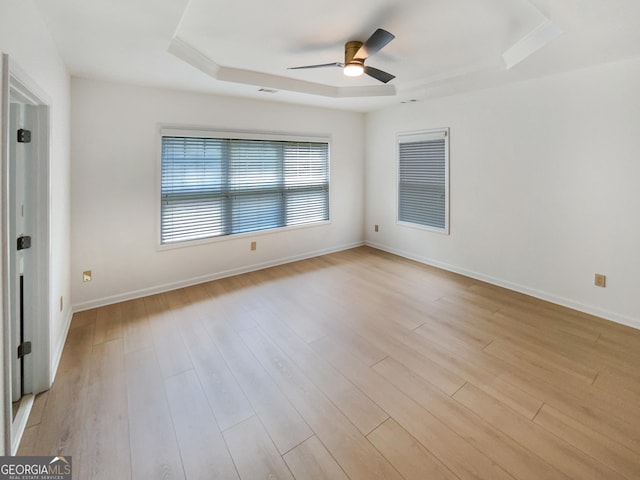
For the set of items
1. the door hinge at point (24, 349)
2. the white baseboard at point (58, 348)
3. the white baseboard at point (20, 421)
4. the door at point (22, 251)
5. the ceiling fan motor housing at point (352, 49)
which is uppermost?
the ceiling fan motor housing at point (352, 49)

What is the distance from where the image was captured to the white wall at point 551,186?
9.33 ft

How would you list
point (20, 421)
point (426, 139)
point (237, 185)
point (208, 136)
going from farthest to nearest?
point (426, 139) → point (237, 185) → point (208, 136) → point (20, 421)

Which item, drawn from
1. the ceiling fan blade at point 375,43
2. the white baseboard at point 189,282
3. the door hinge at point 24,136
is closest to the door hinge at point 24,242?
the door hinge at point 24,136

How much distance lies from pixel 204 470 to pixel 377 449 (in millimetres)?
869

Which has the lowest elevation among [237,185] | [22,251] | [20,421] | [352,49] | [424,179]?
[20,421]

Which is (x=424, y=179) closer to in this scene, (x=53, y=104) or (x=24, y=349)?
(x=53, y=104)

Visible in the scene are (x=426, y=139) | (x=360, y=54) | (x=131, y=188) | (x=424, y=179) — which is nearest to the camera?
(x=360, y=54)

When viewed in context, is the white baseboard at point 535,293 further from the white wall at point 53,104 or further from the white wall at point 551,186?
the white wall at point 53,104

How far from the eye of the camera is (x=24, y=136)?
6.37 ft

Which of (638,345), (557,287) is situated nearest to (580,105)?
(557,287)

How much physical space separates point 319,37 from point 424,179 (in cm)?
278

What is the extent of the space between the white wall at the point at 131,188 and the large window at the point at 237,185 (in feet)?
0.55

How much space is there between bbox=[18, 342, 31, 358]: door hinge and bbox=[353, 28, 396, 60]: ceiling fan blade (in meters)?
3.06

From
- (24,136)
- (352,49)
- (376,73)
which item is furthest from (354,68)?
(24,136)
